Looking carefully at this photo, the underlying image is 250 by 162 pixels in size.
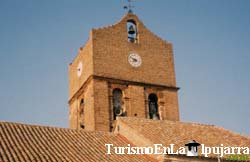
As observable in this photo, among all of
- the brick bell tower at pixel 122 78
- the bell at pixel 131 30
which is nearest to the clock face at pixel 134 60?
the brick bell tower at pixel 122 78

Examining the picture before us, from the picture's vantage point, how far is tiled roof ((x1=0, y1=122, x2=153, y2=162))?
58.6 feet

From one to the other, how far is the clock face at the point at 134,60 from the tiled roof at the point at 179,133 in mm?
6716

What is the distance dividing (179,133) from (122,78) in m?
7.66

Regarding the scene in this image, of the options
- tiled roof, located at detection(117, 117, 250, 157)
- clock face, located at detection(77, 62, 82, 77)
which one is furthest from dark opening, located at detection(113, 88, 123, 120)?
tiled roof, located at detection(117, 117, 250, 157)

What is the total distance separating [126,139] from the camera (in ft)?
75.0

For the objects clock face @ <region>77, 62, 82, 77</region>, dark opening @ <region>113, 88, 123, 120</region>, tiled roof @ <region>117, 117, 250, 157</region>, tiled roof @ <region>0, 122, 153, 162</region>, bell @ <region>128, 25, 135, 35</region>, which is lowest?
tiled roof @ <region>0, 122, 153, 162</region>

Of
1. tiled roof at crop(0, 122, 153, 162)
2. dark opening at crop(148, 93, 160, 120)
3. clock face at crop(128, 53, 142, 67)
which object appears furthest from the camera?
clock face at crop(128, 53, 142, 67)

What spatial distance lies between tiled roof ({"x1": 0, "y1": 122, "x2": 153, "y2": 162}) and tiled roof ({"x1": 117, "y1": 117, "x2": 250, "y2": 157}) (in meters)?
1.09

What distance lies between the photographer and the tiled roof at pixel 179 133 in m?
22.1

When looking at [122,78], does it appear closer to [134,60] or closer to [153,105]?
[134,60]

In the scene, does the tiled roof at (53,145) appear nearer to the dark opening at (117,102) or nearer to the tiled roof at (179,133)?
the tiled roof at (179,133)

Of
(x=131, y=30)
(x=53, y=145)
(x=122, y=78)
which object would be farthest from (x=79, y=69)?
(x=53, y=145)

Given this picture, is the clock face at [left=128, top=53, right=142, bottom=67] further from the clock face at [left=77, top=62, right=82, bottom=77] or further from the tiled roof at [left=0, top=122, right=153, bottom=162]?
the tiled roof at [left=0, top=122, right=153, bottom=162]

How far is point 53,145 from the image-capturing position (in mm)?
19484
